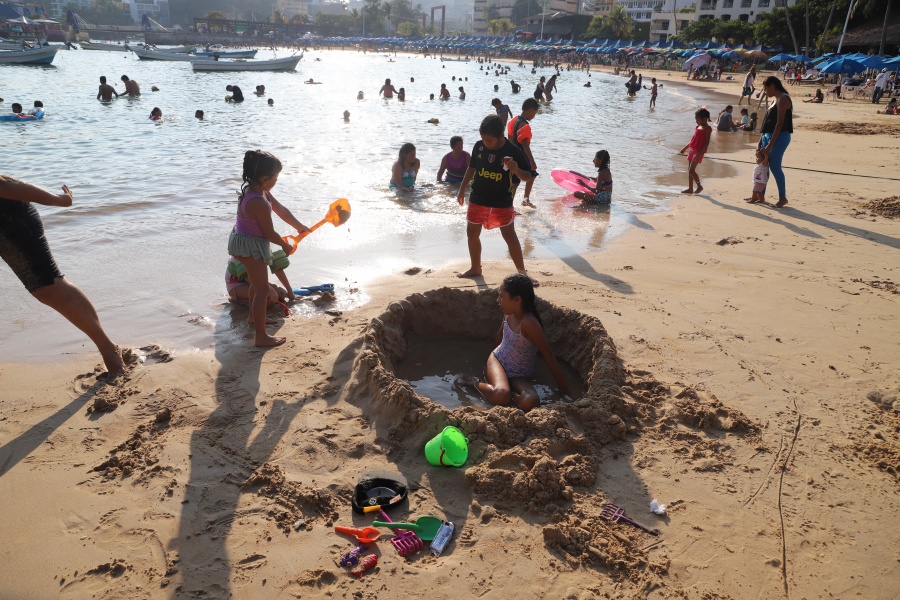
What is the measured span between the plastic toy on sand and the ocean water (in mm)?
332

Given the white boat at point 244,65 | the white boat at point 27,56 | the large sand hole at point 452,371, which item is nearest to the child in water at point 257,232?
the large sand hole at point 452,371

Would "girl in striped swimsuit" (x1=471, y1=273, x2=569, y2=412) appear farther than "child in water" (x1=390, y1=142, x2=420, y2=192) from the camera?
No

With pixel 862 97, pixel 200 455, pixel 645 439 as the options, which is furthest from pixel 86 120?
pixel 862 97

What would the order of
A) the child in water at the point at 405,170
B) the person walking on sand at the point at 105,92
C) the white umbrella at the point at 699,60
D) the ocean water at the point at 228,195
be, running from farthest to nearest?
the white umbrella at the point at 699,60 → the person walking on sand at the point at 105,92 → the child in water at the point at 405,170 → the ocean water at the point at 228,195

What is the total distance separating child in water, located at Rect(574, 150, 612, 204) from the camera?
9.05 m

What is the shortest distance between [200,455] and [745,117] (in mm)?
20525

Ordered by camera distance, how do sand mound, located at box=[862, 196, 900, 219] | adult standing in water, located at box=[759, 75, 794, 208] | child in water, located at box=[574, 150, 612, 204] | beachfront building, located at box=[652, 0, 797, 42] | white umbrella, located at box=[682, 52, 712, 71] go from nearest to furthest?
adult standing in water, located at box=[759, 75, 794, 208], sand mound, located at box=[862, 196, 900, 219], child in water, located at box=[574, 150, 612, 204], white umbrella, located at box=[682, 52, 712, 71], beachfront building, located at box=[652, 0, 797, 42]

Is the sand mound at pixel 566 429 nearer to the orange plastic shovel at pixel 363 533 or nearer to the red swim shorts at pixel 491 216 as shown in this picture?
the orange plastic shovel at pixel 363 533

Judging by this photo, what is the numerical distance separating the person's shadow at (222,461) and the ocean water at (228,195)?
0.69 meters

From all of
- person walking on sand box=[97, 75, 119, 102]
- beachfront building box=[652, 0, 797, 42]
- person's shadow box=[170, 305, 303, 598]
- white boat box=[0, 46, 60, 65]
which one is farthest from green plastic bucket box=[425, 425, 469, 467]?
beachfront building box=[652, 0, 797, 42]

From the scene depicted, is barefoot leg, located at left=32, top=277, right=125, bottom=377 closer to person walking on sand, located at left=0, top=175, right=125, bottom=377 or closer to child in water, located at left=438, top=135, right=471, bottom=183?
person walking on sand, located at left=0, top=175, right=125, bottom=377

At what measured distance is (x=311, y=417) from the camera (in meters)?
3.62

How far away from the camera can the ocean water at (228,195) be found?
5.44 meters

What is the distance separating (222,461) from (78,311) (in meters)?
1.72
